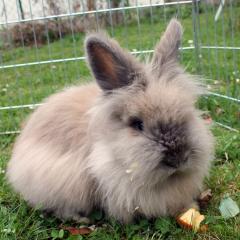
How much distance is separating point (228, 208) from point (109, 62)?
84 cm

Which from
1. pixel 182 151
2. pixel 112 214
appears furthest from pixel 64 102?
pixel 182 151

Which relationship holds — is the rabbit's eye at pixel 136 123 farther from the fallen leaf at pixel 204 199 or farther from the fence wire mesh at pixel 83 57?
the fallen leaf at pixel 204 199

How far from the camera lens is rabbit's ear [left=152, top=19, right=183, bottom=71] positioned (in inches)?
84.5

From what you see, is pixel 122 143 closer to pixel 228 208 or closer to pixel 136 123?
pixel 136 123

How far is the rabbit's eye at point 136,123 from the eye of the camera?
1984 millimetres

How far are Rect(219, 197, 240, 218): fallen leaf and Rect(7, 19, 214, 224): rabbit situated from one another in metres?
0.13

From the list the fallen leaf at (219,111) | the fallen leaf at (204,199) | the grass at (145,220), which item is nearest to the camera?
the grass at (145,220)

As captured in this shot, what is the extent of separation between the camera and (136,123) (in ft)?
6.58

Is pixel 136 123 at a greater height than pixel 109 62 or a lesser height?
lesser

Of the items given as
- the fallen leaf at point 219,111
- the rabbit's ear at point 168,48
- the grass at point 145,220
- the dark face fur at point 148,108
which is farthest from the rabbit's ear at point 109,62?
the fallen leaf at point 219,111

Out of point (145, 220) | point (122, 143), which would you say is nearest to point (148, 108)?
point (122, 143)

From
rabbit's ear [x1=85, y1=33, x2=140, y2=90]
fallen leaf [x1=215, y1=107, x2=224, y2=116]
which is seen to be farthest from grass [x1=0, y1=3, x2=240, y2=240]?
rabbit's ear [x1=85, y1=33, x2=140, y2=90]

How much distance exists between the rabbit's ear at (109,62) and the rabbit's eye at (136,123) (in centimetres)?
17

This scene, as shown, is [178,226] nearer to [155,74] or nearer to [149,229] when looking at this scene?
[149,229]
